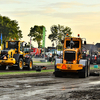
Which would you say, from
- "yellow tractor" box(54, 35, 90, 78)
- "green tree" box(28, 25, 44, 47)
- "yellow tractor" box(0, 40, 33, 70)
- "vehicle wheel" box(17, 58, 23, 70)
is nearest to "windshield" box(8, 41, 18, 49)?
"yellow tractor" box(0, 40, 33, 70)

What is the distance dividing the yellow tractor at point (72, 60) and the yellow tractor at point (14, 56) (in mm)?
9078

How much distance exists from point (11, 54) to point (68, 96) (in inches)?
756

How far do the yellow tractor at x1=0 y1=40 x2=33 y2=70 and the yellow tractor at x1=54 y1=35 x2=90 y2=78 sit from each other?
9.08 m

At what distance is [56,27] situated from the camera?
137 metres

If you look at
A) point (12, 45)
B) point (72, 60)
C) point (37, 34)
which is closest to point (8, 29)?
point (37, 34)

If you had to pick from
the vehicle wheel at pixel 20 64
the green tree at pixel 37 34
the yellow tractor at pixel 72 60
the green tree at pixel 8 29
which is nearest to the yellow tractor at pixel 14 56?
the vehicle wheel at pixel 20 64

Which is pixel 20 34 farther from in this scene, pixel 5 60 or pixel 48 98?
pixel 48 98

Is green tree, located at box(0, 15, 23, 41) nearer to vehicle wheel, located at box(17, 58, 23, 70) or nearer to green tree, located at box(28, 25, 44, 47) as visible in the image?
green tree, located at box(28, 25, 44, 47)

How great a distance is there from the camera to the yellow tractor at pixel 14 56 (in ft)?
100

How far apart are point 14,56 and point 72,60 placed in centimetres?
1043

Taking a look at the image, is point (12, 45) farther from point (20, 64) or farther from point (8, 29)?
point (8, 29)

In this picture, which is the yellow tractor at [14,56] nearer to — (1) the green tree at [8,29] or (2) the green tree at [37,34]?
(1) the green tree at [8,29]

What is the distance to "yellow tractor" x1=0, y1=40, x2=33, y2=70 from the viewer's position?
100 feet

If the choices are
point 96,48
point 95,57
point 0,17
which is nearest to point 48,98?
point 95,57
